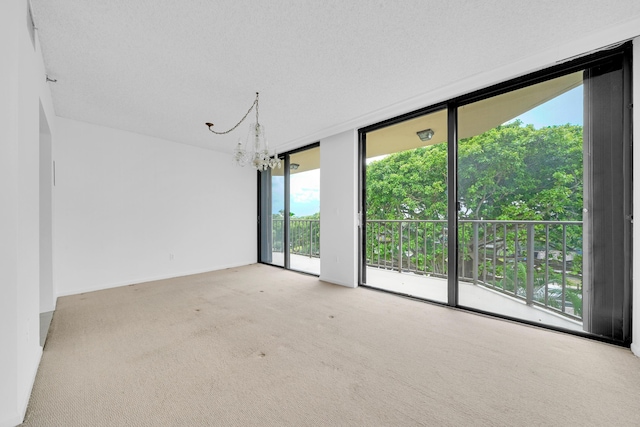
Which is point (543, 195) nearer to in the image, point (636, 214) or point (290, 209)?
point (636, 214)

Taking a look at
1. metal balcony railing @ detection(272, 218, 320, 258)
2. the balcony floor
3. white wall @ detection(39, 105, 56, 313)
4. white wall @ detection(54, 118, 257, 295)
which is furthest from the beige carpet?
metal balcony railing @ detection(272, 218, 320, 258)

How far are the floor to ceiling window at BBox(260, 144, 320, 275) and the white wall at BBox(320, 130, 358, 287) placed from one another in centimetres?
47

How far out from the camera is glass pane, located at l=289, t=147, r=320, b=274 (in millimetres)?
4746

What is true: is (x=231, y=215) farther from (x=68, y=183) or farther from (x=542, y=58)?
(x=542, y=58)

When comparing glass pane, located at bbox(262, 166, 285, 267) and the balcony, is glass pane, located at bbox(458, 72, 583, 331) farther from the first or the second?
glass pane, located at bbox(262, 166, 285, 267)

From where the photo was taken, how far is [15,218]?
4.02 ft

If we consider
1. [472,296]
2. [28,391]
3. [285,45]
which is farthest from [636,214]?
[28,391]

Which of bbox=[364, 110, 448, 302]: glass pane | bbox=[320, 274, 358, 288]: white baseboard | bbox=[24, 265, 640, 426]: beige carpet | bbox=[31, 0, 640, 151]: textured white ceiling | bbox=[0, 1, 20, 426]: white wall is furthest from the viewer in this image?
bbox=[320, 274, 358, 288]: white baseboard

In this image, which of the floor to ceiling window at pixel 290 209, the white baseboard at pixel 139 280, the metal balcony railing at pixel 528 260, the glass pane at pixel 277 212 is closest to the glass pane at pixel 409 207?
the metal balcony railing at pixel 528 260

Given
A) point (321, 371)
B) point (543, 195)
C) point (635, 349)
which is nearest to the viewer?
point (321, 371)

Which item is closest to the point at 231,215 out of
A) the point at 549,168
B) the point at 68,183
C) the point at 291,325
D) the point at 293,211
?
the point at 293,211

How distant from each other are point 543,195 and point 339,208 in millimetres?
2330

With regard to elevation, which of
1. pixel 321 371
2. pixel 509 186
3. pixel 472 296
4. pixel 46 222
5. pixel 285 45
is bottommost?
pixel 321 371

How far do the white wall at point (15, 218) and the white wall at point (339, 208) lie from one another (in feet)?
10.1
